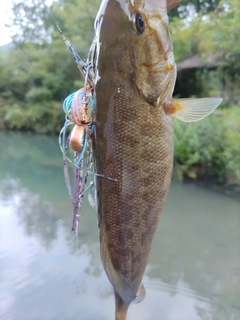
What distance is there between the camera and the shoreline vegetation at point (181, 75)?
8250 millimetres

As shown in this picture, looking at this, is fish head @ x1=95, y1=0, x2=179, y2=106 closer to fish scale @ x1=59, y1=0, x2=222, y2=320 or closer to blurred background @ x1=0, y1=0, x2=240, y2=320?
fish scale @ x1=59, y1=0, x2=222, y2=320

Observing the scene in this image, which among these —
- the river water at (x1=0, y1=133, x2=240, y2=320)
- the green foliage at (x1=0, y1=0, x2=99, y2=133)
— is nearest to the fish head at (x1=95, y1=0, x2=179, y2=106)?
the river water at (x1=0, y1=133, x2=240, y2=320)

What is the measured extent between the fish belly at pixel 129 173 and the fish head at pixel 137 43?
6 centimetres

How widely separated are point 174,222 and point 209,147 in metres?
2.74

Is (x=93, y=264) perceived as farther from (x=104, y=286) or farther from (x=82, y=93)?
(x=82, y=93)

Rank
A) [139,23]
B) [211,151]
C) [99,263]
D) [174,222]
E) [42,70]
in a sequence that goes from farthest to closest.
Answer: [42,70], [211,151], [174,222], [99,263], [139,23]

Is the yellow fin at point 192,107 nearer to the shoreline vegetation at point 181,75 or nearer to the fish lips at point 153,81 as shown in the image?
the fish lips at point 153,81

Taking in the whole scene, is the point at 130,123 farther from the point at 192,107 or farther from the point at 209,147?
the point at 209,147

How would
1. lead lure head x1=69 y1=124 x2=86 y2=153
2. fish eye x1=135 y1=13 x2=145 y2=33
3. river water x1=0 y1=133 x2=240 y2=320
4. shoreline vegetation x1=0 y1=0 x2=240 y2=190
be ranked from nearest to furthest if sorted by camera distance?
fish eye x1=135 y1=13 x2=145 y2=33 < lead lure head x1=69 y1=124 x2=86 y2=153 < river water x1=0 y1=133 x2=240 y2=320 < shoreline vegetation x1=0 y1=0 x2=240 y2=190

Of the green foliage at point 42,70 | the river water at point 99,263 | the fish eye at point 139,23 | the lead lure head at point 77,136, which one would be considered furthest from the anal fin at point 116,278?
the green foliage at point 42,70

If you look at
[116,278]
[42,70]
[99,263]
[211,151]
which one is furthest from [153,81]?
[42,70]

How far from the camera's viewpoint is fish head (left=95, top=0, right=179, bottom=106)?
3.56 feet

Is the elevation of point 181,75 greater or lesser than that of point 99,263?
greater

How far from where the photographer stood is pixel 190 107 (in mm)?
1180
